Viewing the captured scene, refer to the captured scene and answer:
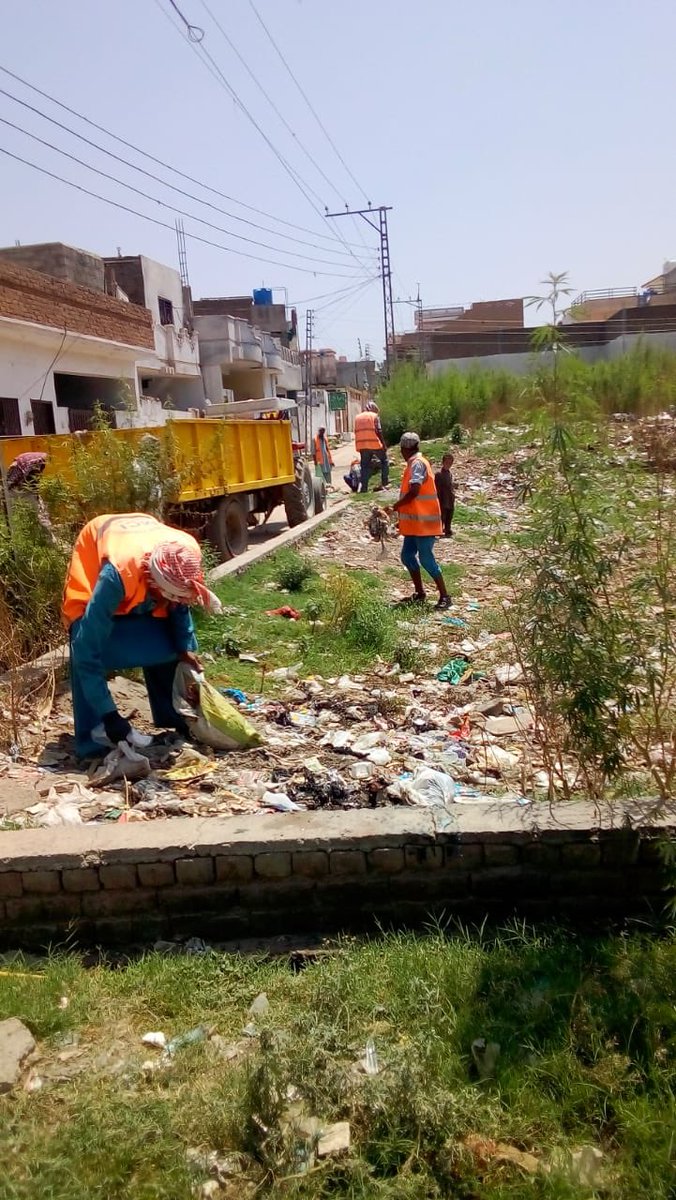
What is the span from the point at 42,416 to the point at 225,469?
19.1 feet

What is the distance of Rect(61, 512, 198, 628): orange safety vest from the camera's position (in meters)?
4.25

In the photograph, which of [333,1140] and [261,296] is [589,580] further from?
[261,296]

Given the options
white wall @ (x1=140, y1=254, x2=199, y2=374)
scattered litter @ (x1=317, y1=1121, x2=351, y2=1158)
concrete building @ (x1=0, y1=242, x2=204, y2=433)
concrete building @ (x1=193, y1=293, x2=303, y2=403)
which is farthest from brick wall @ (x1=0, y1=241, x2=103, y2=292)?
scattered litter @ (x1=317, y1=1121, x2=351, y2=1158)

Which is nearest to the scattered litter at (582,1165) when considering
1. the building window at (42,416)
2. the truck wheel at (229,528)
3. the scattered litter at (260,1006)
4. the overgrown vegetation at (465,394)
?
the scattered litter at (260,1006)

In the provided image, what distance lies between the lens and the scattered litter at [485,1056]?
94.2 inches

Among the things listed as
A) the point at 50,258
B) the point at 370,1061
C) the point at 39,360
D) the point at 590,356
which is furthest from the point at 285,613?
the point at 590,356

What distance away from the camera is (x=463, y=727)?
502cm

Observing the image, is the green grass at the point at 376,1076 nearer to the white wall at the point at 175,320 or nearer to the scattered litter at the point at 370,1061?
the scattered litter at the point at 370,1061

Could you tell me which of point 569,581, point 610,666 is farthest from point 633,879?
point 569,581

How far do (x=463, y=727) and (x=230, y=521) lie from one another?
6.44 metres

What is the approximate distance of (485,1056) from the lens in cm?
244

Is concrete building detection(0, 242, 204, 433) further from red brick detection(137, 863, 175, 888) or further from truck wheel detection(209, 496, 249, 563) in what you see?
red brick detection(137, 863, 175, 888)

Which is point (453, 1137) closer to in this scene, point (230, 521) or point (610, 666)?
point (610, 666)

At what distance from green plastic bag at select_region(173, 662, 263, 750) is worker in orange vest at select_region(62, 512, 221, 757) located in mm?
83
